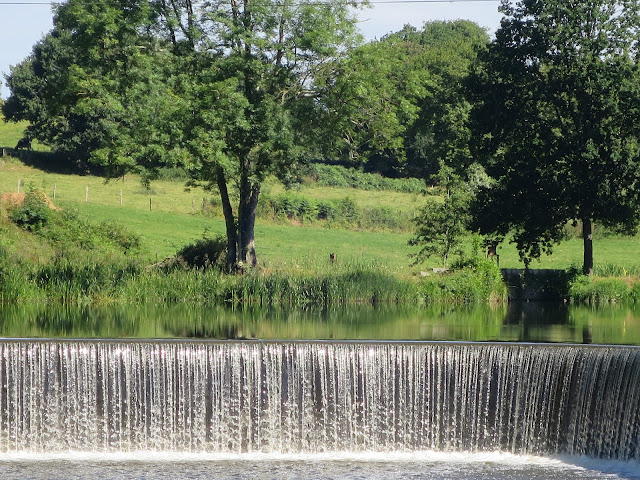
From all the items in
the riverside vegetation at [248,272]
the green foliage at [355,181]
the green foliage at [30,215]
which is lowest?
the riverside vegetation at [248,272]

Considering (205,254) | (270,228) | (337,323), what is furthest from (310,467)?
(270,228)

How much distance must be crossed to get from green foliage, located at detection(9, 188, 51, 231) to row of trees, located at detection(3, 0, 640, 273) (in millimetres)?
4382

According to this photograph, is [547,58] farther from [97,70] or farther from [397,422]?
[397,422]

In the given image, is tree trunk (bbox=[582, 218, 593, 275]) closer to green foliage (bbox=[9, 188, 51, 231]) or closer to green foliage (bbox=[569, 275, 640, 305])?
green foliage (bbox=[569, 275, 640, 305])

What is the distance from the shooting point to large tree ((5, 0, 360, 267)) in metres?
32.4

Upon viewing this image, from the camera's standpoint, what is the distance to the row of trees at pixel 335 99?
107ft

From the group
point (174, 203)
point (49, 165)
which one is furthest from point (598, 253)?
point (49, 165)

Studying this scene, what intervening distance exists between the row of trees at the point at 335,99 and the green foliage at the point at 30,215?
173 inches

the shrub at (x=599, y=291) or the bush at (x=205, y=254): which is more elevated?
the bush at (x=205, y=254)

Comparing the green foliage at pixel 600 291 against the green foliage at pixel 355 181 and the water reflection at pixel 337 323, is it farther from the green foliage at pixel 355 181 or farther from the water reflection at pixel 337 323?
the green foliage at pixel 355 181

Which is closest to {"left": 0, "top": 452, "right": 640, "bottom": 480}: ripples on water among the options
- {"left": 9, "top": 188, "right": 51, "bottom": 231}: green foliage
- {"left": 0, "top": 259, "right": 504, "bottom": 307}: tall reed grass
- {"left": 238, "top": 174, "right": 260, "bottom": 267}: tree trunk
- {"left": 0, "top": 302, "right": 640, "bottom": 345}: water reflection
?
{"left": 0, "top": 302, "right": 640, "bottom": 345}: water reflection

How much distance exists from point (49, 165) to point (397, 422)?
178 feet

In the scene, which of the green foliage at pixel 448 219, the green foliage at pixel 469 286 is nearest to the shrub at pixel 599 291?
the green foliage at pixel 469 286

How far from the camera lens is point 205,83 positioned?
33.2 metres
